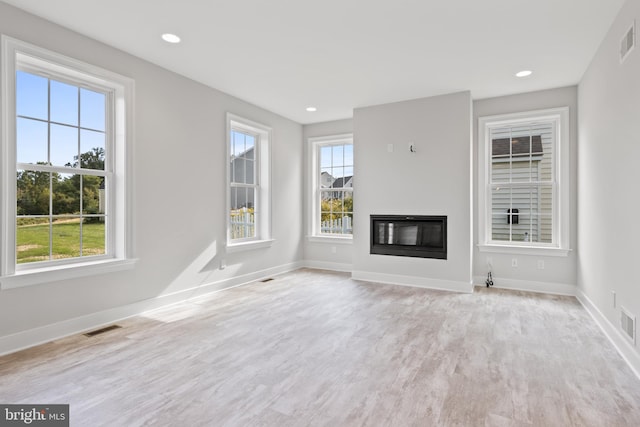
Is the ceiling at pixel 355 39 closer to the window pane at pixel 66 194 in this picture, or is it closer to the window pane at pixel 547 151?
the window pane at pixel 547 151

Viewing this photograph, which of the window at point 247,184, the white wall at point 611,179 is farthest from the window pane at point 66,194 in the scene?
the white wall at point 611,179

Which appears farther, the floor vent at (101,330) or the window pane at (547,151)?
the window pane at (547,151)

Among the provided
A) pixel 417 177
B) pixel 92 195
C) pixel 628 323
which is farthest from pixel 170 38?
pixel 628 323

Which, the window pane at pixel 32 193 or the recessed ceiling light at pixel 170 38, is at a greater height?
the recessed ceiling light at pixel 170 38

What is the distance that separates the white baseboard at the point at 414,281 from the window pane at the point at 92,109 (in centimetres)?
399

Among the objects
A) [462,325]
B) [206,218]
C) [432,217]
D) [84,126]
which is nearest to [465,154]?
[432,217]

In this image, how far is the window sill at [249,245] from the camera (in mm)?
4871

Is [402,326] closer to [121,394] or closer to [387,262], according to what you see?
[387,262]

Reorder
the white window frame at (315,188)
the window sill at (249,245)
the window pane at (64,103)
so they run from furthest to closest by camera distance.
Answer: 1. the white window frame at (315,188)
2. the window sill at (249,245)
3. the window pane at (64,103)

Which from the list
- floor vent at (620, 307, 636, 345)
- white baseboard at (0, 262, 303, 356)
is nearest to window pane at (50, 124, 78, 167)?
white baseboard at (0, 262, 303, 356)

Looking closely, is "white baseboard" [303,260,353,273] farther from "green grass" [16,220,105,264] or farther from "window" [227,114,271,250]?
"green grass" [16,220,105,264]

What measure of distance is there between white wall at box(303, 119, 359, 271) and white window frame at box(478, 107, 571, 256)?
2.21 metres

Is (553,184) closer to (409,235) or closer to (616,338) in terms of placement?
(409,235)

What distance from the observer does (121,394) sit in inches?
83.1
